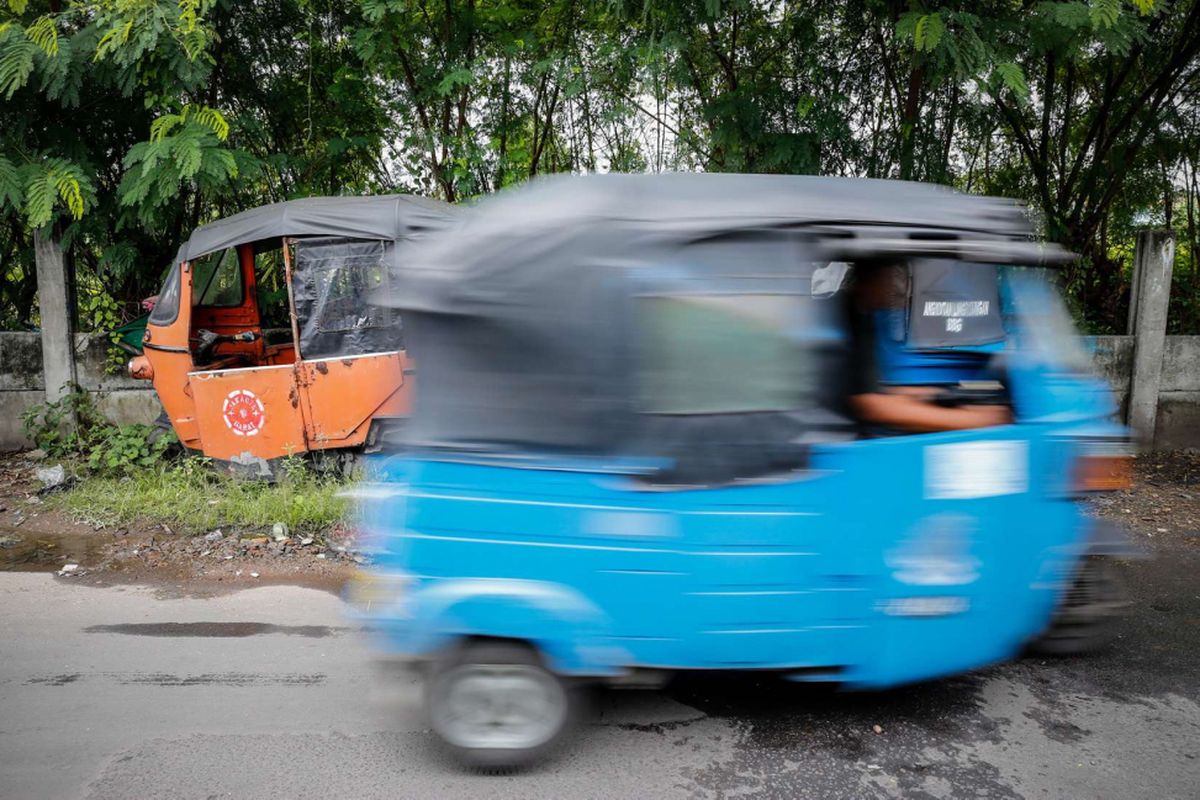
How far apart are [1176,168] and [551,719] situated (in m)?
9.06

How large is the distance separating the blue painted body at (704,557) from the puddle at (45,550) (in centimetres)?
367

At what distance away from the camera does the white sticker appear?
2.99 m

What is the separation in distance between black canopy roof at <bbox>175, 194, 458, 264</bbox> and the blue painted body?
365 cm

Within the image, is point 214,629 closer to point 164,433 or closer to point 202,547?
point 202,547

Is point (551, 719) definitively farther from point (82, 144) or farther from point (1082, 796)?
point (82, 144)

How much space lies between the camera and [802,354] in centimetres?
292

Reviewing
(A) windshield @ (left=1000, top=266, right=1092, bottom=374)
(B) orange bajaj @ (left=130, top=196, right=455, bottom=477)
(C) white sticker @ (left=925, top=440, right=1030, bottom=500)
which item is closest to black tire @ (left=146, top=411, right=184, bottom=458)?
(B) orange bajaj @ (left=130, top=196, right=455, bottom=477)

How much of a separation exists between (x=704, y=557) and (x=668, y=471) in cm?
34

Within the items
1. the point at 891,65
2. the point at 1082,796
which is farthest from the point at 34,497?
the point at 891,65

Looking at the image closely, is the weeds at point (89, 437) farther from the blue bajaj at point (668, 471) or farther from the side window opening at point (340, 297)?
the blue bajaj at point (668, 471)

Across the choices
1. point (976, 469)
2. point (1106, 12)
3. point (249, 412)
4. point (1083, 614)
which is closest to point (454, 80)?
point (249, 412)

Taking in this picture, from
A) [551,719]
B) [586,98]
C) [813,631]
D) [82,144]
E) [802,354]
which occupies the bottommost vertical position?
[551,719]

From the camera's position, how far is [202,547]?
5703 millimetres

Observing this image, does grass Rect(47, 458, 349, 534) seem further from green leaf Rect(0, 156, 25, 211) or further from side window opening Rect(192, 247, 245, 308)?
green leaf Rect(0, 156, 25, 211)
